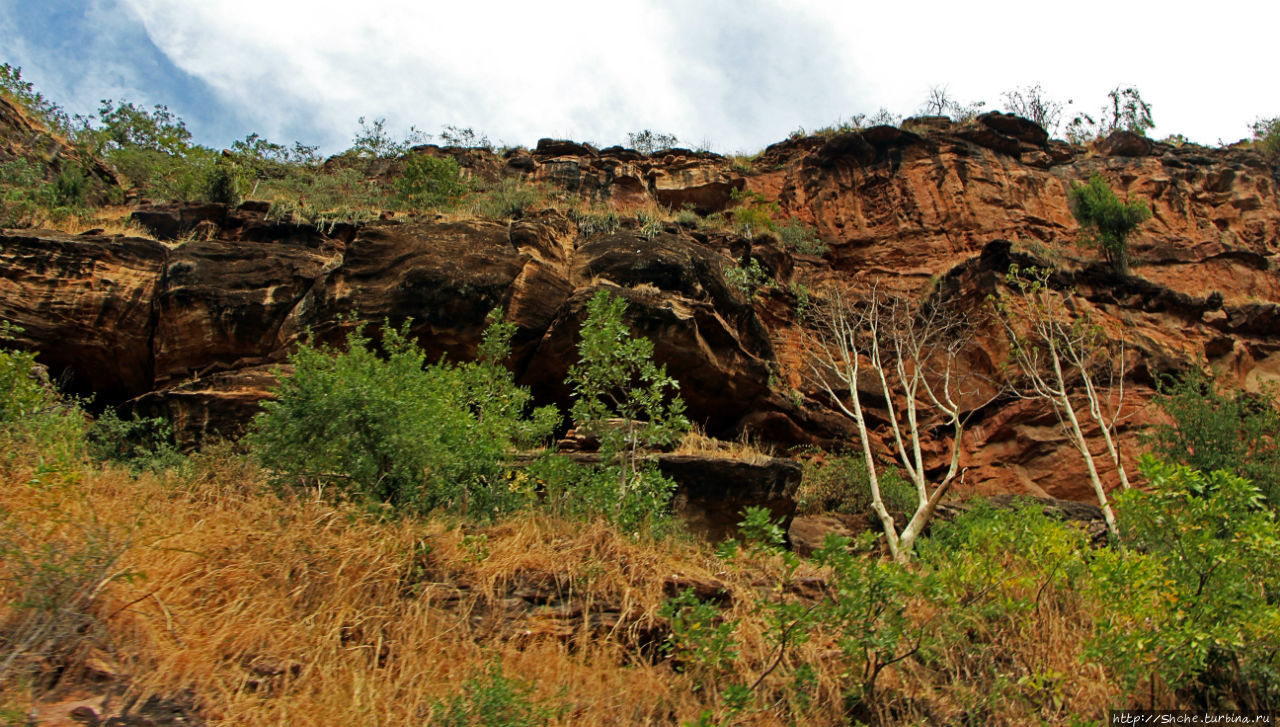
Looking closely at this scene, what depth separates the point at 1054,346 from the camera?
596 inches

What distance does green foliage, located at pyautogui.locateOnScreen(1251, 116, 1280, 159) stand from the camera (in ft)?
84.7

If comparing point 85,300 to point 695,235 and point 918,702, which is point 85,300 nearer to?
point 695,235

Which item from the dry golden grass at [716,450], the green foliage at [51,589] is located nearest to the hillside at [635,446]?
the green foliage at [51,589]

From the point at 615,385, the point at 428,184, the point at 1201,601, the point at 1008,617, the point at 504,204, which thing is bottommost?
the point at 1008,617

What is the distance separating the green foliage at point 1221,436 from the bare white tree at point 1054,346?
163 centimetres

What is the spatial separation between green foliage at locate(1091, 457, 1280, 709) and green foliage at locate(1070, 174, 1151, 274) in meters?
17.2

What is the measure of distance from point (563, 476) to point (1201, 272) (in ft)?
71.4

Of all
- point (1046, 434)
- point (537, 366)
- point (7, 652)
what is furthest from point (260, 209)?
point (1046, 434)

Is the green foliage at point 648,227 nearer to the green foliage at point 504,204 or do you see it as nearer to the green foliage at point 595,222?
the green foliage at point 595,222

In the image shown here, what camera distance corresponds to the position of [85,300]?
11453mm

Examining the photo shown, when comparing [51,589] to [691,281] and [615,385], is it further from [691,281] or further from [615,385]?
[691,281]

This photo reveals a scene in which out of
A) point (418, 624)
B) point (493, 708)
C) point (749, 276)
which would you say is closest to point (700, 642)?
point (493, 708)

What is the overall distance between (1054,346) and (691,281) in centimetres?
805

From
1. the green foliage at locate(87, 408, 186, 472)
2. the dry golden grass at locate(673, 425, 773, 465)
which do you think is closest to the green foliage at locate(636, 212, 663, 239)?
the dry golden grass at locate(673, 425, 773, 465)
